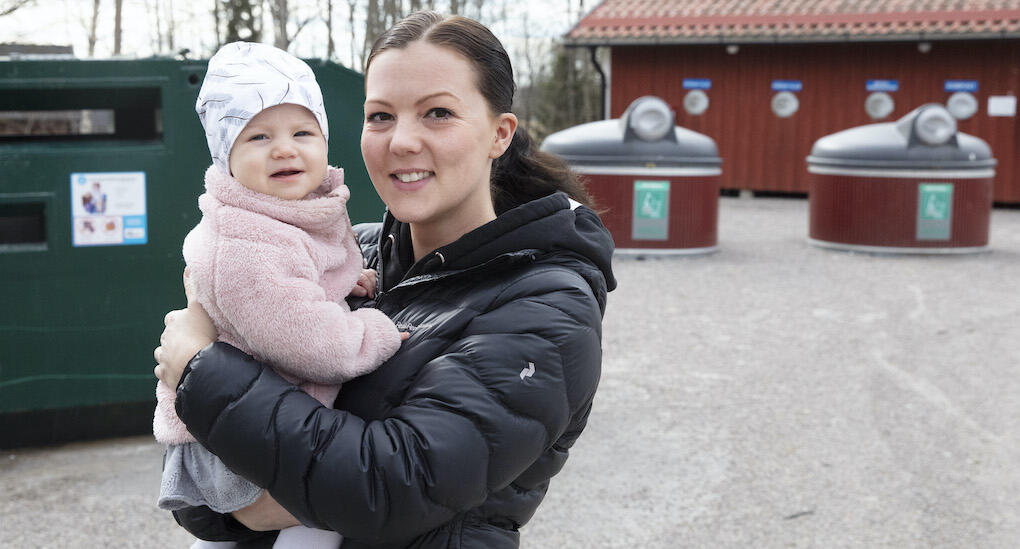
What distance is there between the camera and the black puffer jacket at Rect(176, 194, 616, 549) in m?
1.48

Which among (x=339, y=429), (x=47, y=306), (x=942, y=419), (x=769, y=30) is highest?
(x=769, y=30)

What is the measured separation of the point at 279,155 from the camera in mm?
1835

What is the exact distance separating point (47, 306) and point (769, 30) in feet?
51.8

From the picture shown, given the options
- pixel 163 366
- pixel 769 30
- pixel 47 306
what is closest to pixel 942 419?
pixel 47 306

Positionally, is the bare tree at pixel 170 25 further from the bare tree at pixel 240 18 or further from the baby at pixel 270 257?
the baby at pixel 270 257

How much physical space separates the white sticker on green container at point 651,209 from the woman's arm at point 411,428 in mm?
9817

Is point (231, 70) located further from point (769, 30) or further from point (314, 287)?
point (769, 30)

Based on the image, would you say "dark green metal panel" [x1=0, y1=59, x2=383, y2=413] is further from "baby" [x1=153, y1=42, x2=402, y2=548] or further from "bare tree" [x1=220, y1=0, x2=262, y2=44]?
"bare tree" [x1=220, y1=0, x2=262, y2=44]

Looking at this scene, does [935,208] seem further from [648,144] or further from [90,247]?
[90,247]

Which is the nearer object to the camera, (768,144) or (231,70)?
(231,70)

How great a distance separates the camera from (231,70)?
1847mm

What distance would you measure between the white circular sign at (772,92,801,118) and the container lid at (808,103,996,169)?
6.93 meters

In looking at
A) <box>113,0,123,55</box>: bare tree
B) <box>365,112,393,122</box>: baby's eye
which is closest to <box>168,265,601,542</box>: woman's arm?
<box>365,112,393,122</box>: baby's eye

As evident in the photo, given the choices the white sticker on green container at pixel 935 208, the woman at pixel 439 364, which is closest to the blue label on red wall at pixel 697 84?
the white sticker on green container at pixel 935 208
